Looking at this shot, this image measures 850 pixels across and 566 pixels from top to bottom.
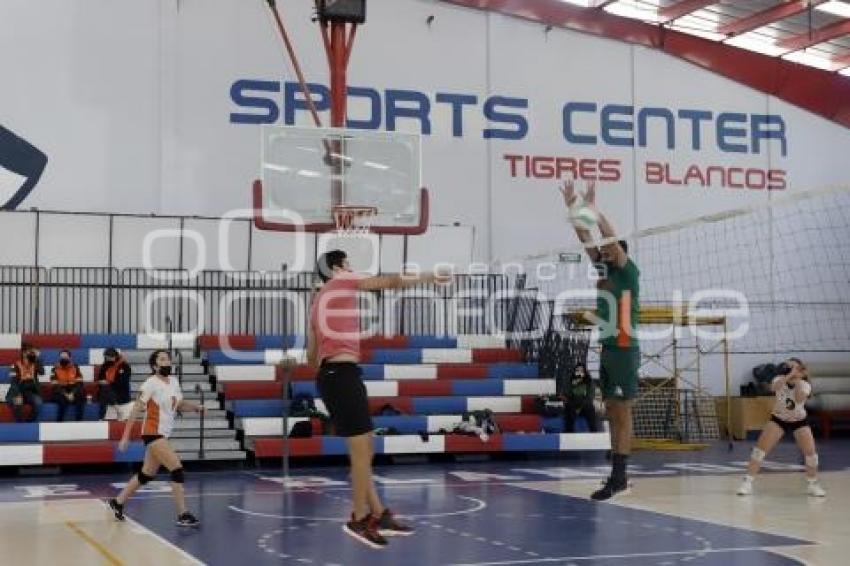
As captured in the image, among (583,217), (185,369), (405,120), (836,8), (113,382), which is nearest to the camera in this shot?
(583,217)

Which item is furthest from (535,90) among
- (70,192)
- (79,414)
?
(79,414)

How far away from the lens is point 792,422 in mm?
12047

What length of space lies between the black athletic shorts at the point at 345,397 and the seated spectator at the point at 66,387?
9701 mm

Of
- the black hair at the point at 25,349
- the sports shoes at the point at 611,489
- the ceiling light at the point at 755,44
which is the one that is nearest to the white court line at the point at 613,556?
the sports shoes at the point at 611,489

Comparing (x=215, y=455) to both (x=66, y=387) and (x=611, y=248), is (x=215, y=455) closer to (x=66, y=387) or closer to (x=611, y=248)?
(x=66, y=387)

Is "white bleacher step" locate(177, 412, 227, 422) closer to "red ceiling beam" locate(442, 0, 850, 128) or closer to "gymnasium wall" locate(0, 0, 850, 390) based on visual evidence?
"gymnasium wall" locate(0, 0, 850, 390)

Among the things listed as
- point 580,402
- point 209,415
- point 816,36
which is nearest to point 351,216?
point 209,415

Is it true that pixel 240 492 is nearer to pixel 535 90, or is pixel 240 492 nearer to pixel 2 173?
pixel 2 173

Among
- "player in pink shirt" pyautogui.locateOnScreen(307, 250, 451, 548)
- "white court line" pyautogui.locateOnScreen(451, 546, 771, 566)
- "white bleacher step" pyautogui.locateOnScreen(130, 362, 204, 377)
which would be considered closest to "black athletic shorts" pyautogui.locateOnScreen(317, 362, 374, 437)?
"player in pink shirt" pyautogui.locateOnScreen(307, 250, 451, 548)

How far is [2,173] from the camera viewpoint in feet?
66.4

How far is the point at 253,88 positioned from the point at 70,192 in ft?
13.0

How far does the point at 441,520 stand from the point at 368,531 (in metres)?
2.53

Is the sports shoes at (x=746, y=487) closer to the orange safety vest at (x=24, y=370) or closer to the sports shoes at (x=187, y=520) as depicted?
the sports shoes at (x=187, y=520)

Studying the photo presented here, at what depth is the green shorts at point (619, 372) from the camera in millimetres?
9820
